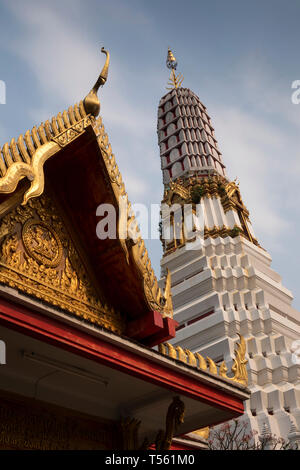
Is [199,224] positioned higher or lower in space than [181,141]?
lower

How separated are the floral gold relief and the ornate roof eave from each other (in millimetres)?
535

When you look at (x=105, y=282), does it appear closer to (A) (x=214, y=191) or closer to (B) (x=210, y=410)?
(B) (x=210, y=410)

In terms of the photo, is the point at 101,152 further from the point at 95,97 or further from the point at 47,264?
the point at 47,264

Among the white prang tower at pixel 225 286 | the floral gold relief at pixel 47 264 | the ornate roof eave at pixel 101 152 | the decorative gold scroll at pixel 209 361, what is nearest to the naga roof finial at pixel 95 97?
the ornate roof eave at pixel 101 152

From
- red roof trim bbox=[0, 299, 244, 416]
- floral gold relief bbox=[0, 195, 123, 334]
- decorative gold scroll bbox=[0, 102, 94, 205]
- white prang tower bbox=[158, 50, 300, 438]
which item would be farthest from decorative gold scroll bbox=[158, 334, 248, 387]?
white prang tower bbox=[158, 50, 300, 438]

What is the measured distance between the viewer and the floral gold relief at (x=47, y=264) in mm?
6441

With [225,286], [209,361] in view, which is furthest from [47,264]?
[225,286]

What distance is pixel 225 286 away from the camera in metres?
25.5

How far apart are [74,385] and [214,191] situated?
86.7 ft

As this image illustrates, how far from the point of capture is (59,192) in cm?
762

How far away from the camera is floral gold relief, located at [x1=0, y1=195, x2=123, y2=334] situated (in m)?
6.44

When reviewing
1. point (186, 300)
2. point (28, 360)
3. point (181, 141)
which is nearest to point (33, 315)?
point (28, 360)

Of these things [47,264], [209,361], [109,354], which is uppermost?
[47,264]

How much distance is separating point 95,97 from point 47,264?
8.39ft
